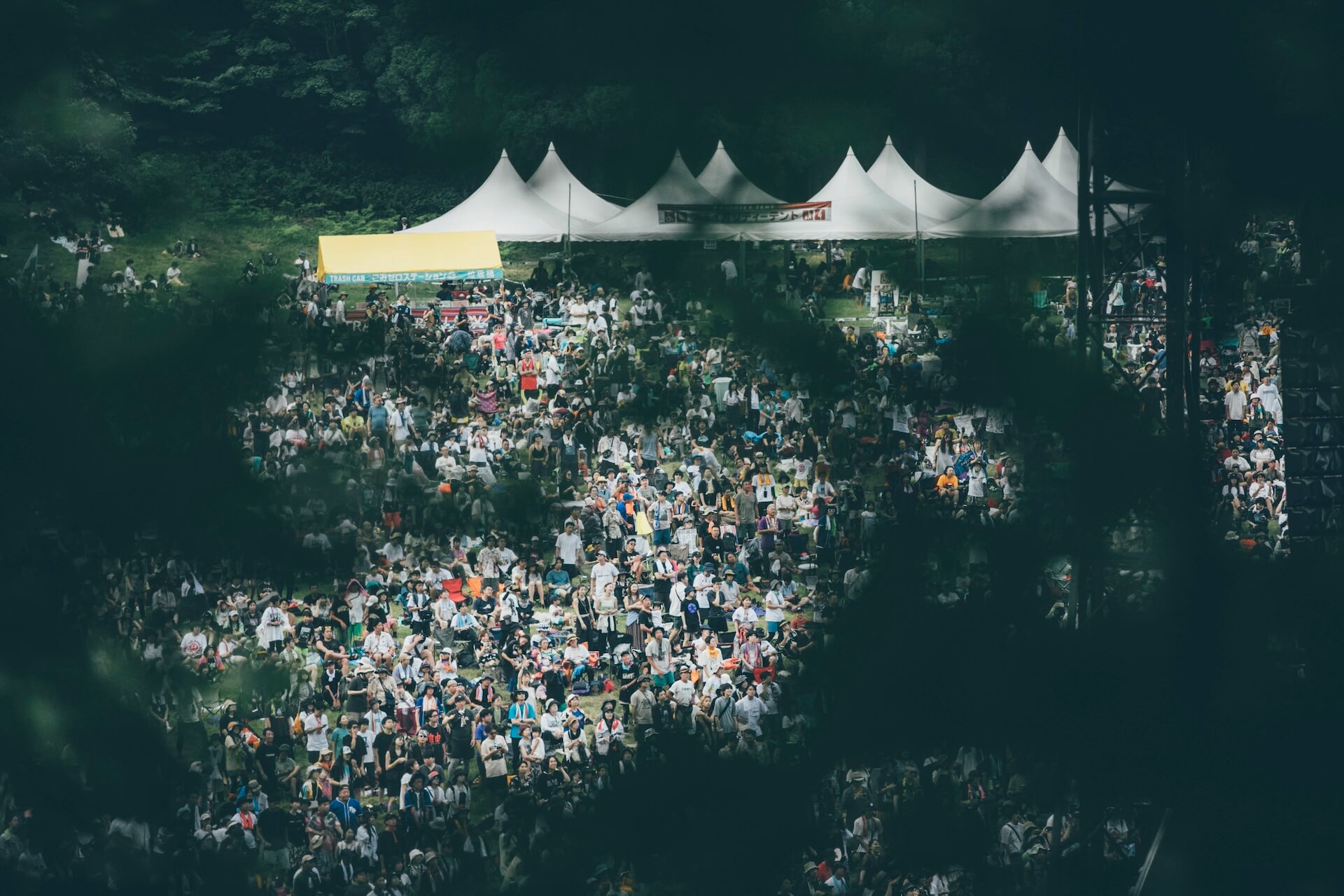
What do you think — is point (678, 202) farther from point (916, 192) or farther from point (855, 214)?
point (855, 214)

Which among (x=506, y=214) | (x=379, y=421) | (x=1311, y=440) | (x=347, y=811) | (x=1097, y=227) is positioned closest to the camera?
(x=379, y=421)

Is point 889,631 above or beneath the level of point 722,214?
beneath

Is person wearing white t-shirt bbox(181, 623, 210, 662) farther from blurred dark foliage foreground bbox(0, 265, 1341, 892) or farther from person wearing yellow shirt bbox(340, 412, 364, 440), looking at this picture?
person wearing yellow shirt bbox(340, 412, 364, 440)

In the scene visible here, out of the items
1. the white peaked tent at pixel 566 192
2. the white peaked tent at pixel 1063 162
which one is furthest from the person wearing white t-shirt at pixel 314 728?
the white peaked tent at pixel 1063 162

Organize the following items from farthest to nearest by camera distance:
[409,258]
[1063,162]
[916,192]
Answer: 1. [409,258]
2. [1063,162]
3. [916,192]

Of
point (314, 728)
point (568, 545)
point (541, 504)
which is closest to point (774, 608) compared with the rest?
point (314, 728)

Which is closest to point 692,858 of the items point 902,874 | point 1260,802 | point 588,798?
point 588,798
